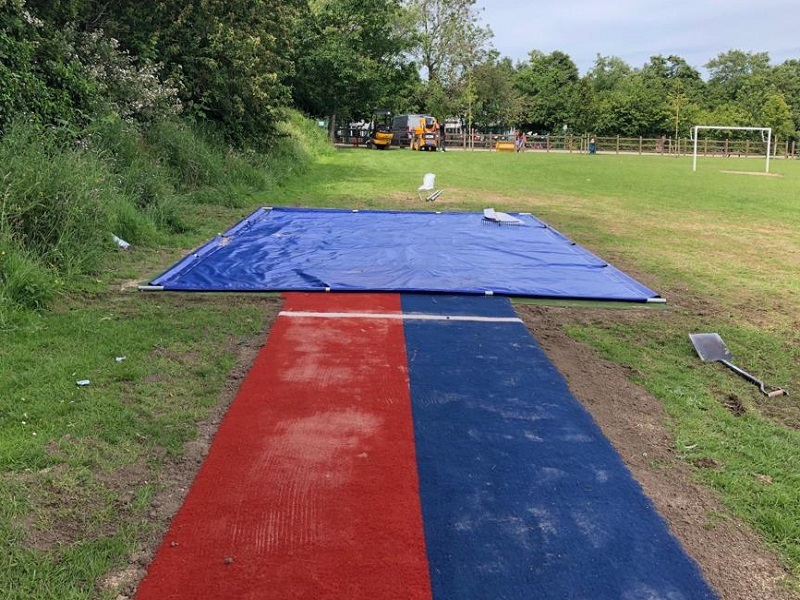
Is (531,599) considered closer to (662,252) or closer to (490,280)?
(490,280)

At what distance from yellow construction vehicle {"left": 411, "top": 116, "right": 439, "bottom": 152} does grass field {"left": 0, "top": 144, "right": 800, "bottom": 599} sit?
103 feet

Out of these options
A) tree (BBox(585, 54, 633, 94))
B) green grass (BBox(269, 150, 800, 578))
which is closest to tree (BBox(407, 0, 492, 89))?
tree (BBox(585, 54, 633, 94))

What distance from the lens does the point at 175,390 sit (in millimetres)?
4191

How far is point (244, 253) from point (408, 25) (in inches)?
1797

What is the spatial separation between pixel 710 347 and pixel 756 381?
1.86 feet

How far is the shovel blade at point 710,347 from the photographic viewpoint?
5.02 m

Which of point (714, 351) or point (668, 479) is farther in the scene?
point (714, 351)

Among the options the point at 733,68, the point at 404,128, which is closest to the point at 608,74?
the point at 733,68

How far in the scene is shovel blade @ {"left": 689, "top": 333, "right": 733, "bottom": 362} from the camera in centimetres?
502

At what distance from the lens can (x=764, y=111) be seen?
179 feet

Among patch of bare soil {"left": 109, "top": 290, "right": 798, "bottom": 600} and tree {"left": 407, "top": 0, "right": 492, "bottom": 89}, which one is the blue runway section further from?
tree {"left": 407, "top": 0, "right": 492, "bottom": 89}

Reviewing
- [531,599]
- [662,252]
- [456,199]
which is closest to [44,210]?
[531,599]

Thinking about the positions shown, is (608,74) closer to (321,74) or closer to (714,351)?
(321,74)

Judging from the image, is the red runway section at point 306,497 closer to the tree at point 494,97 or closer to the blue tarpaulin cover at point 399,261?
the blue tarpaulin cover at point 399,261
